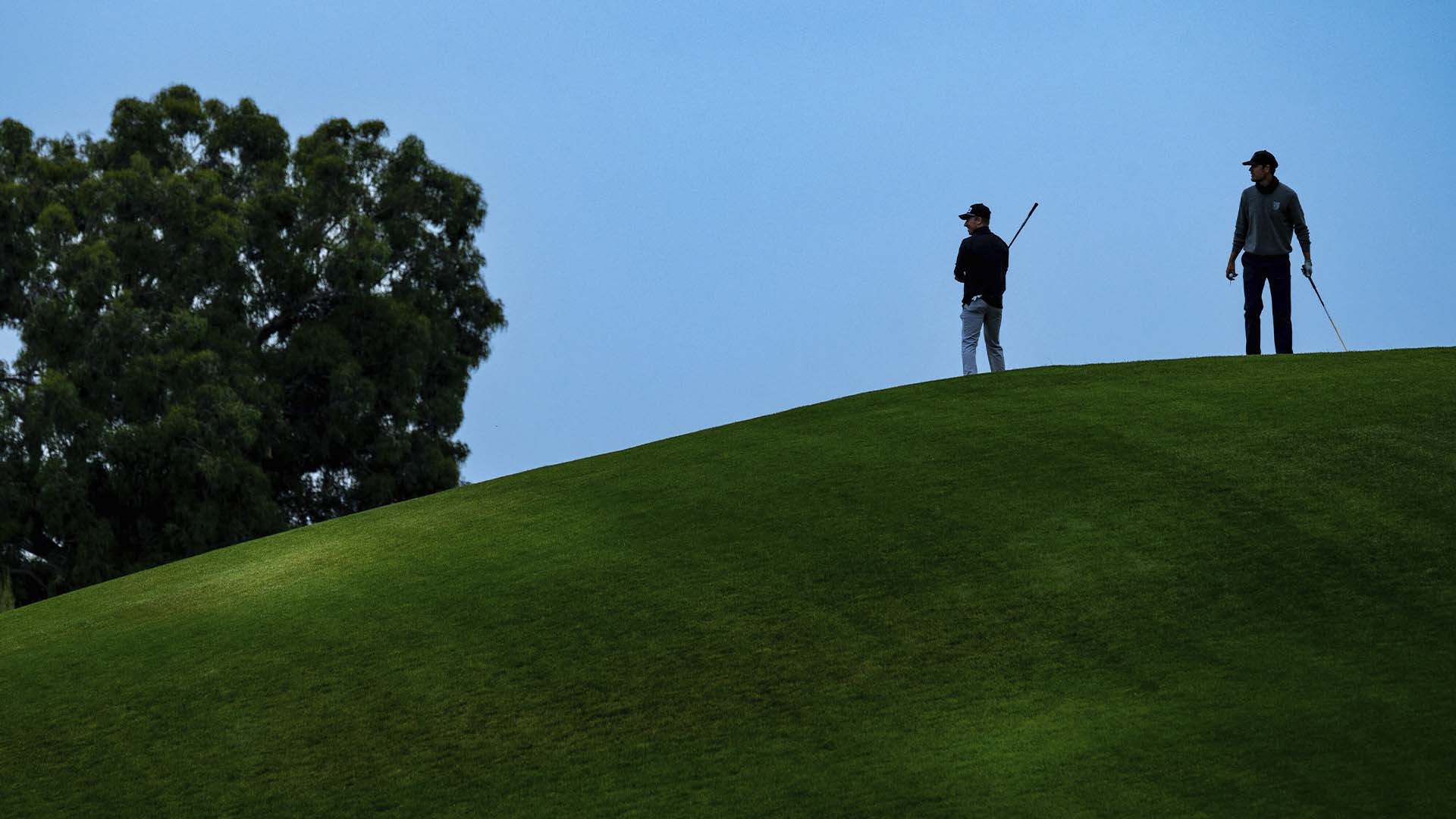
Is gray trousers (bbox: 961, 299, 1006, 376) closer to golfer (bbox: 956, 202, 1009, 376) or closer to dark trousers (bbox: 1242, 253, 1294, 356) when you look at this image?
golfer (bbox: 956, 202, 1009, 376)

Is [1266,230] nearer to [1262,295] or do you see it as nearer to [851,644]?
[1262,295]

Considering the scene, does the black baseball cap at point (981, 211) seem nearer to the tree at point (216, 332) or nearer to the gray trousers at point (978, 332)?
the gray trousers at point (978, 332)

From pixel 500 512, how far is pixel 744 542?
362 centimetres

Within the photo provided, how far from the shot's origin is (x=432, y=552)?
13742mm

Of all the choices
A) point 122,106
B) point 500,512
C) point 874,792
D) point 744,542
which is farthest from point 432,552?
point 122,106

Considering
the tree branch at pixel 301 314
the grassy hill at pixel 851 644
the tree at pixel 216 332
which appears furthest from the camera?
the tree branch at pixel 301 314

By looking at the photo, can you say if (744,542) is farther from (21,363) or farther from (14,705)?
(21,363)

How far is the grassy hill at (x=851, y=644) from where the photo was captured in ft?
27.1

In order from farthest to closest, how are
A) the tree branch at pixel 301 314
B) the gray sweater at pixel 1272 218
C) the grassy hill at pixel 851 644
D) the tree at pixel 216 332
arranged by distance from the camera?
1. the tree branch at pixel 301 314
2. the tree at pixel 216 332
3. the gray sweater at pixel 1272 218
4. the grassy hill at pixel 851 644

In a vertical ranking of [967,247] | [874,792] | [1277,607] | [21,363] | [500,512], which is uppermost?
[21,363]

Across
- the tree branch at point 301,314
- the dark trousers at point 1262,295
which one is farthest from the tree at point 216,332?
the dark trousers at point 1262,295

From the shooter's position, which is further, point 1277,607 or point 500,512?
point 500,512

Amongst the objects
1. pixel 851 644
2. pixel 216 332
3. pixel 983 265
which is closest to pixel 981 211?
pixel 983 265

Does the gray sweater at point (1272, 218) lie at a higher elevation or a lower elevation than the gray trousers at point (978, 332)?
higher
